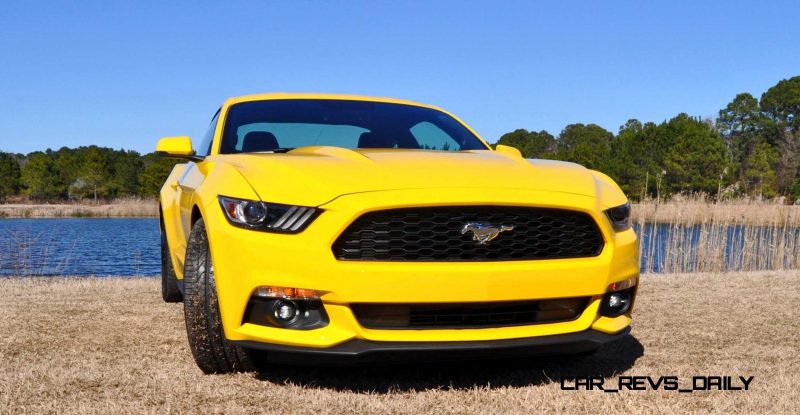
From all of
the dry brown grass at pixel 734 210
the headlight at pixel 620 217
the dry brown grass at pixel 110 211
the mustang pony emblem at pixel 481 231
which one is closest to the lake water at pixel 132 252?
the dry brown grass at pixel 734 210

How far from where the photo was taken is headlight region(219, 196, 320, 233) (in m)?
2.81

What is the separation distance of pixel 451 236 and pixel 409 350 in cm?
48

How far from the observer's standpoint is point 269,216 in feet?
9.40

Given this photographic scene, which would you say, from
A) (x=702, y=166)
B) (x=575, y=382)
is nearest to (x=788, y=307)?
(x=575, y=382)

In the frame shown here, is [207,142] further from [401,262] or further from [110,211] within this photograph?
[110,211]

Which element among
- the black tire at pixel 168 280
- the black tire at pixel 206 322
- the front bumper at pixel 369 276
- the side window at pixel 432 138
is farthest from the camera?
the black tire at pixel 168 280

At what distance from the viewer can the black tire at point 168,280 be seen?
556cm

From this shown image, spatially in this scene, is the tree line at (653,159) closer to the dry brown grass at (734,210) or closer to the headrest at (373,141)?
the dry brown grass at (734,210)

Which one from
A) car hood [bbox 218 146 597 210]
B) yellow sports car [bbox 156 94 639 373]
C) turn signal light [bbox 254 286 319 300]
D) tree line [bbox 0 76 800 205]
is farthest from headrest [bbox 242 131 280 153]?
tree line [bbox 0 76 800 205]

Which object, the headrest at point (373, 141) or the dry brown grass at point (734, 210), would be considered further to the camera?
the dry brown grass at point (734, 210)

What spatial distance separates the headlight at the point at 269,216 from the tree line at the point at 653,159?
3926cm

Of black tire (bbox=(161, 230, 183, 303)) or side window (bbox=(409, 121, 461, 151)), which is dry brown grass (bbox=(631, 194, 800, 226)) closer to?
side window (bbox=(409, 121, 461, 151))

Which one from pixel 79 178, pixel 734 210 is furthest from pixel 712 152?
pixel 79 178

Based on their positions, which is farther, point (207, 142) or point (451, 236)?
point (207, 142)
